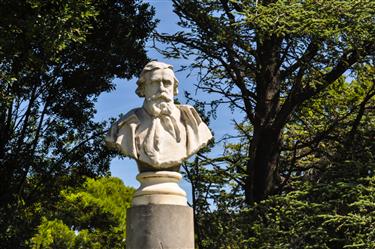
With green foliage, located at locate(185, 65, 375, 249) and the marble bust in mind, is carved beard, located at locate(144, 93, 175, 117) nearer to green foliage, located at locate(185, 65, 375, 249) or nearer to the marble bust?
the marble bust

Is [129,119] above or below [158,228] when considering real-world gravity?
above

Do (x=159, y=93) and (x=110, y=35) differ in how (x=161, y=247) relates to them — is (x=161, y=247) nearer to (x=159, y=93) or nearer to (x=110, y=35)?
(x=159, y=93)

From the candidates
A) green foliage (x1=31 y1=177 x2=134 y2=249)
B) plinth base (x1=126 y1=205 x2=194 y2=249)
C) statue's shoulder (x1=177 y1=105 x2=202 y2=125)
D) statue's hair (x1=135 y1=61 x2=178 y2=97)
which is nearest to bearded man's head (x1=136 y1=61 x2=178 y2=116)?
statue's hair (x1=135 y1=61 x2=178 y2=97)

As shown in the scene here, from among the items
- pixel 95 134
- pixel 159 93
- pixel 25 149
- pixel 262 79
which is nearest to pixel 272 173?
pixel 262 79

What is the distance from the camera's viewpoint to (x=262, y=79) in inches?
402

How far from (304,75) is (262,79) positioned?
0.70 m

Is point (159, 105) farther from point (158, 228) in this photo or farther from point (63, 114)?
point (63, 114)

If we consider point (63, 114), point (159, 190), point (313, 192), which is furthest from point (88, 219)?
point (159, 190)

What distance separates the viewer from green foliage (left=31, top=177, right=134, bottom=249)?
12688mm

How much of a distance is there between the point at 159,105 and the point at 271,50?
4854 mm

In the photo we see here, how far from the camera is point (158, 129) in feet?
17.5

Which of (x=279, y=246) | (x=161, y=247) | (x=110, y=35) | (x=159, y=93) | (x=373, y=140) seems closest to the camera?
(x=161, y=247)

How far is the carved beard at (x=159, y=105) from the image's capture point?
5371mm

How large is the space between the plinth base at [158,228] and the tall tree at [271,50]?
4188 millimetres
